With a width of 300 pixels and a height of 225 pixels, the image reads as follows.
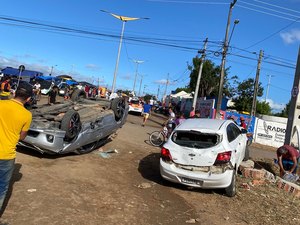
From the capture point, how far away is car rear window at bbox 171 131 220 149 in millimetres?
8188

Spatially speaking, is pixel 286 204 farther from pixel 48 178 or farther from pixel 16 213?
pixel 16 213

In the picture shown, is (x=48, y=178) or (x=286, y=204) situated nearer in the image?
(x=48, y=178)

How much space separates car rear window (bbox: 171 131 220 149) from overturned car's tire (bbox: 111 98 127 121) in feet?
11.4

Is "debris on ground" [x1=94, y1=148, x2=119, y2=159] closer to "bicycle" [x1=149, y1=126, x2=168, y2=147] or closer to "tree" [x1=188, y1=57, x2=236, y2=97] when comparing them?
"bicycle" [x1=149, y1=126, x2=168, y2=147]

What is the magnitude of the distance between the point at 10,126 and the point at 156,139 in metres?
10.8

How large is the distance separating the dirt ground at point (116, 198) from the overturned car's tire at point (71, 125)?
694mm

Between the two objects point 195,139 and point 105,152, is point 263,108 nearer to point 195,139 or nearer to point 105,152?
point 105,152

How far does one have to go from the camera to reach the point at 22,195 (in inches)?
245

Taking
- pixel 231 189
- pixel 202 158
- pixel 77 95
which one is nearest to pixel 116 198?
pixel 202 158

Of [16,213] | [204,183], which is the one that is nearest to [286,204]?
[204,183]

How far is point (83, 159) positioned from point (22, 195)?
3.75 metres

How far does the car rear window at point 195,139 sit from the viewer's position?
819cm

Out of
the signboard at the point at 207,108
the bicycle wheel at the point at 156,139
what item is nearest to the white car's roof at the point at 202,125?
the bicycle wheel at the point at 156,139

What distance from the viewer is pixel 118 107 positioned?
1183 centimetres
